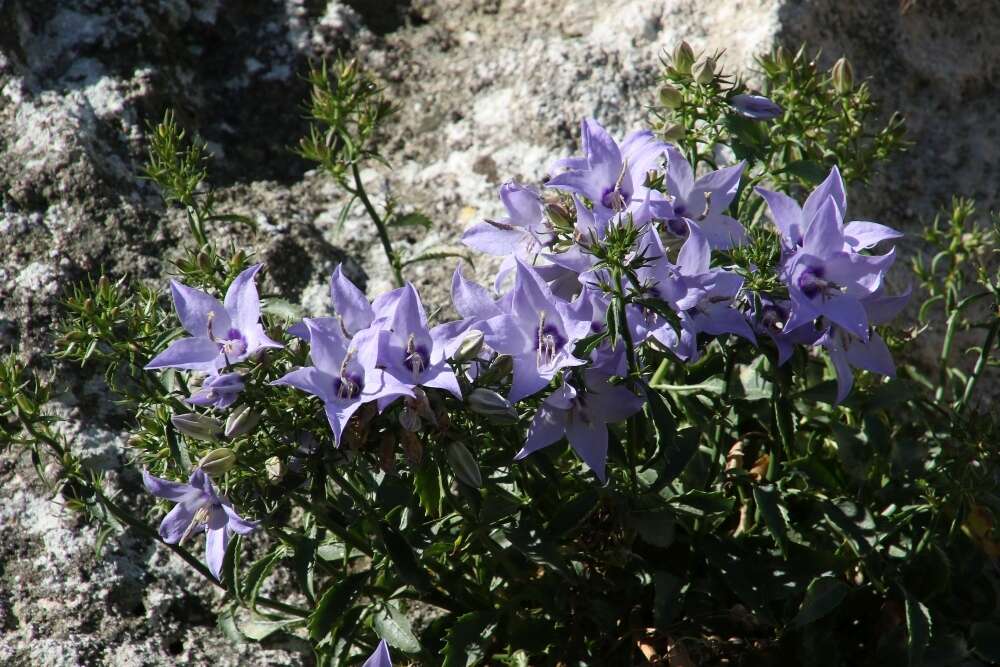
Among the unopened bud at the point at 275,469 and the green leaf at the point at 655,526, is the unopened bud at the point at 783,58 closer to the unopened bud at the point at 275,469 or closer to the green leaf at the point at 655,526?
the green leaf at the point at 655,526

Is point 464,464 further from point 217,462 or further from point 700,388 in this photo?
Result: point 700,388

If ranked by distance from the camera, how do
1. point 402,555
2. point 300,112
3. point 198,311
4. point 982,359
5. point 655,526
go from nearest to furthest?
1. point 198,311
2. point 402,555
3. point 655,526
4. point 982,359
5. point 300,112

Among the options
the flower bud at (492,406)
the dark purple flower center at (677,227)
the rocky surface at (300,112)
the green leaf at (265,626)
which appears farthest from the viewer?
the rocky surface at (300,112)

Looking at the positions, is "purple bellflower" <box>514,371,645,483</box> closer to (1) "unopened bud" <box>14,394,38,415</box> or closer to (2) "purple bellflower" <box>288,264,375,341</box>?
(2) "purple bellflower" <box>288,264,375,341</box>

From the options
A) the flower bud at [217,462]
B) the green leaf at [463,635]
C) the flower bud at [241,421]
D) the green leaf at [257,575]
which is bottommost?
the green leaf at [463,635]

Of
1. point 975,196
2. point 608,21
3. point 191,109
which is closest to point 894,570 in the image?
point 975,196

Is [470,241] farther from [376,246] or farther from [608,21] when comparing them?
[608,21]

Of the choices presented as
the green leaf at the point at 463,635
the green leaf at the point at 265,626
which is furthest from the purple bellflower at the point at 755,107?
the green leaf at the point at 265,626

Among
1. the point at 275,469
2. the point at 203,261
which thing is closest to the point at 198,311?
the point at 203,261
